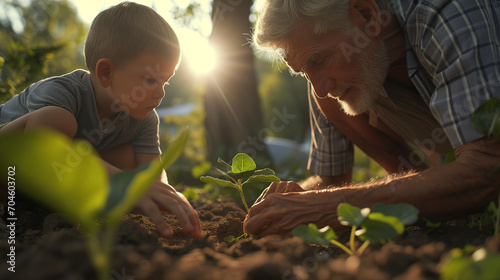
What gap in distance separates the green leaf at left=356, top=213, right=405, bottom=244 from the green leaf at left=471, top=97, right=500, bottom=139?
459 millimetres

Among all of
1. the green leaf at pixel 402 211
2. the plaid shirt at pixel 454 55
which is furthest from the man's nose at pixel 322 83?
the green leaf at pixel 402 211

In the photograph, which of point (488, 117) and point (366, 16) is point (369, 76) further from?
point (488, 117)

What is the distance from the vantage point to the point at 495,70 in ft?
4.71

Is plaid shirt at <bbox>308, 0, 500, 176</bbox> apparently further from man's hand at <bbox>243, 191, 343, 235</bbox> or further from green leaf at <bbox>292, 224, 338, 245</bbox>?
green leaf at <bbox>292, 224, 338, 245</bbox>

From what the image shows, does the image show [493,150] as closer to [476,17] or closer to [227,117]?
[476,17]

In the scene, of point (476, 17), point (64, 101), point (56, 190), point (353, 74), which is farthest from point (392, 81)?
point (56, 190)

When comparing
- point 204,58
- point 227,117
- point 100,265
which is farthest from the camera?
point 227,117

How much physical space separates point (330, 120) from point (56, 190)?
2.33m

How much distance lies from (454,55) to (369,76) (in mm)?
643

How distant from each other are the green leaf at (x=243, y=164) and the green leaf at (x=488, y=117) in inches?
31.8

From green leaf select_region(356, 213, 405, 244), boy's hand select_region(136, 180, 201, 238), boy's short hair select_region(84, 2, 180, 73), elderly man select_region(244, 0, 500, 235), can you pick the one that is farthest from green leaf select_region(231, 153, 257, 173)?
boy's short hair select_region(84, 2, 180, 73)

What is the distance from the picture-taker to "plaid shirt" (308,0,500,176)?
1438 mm

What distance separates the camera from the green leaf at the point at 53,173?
0.59 metres

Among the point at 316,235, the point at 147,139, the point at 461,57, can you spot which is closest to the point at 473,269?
the point at 316,235
